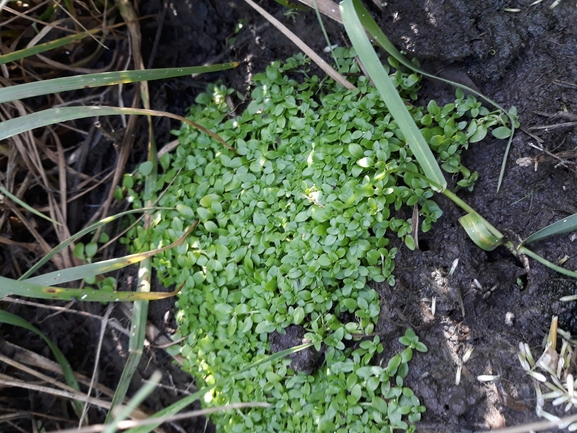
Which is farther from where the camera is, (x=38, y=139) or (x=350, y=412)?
(x=38, y=139)

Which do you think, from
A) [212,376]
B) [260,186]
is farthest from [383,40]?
[212,376]

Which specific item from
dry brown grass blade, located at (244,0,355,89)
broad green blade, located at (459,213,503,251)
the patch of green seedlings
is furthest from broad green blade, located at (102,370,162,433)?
dry brown grass blade, located at (244,0,355,89)

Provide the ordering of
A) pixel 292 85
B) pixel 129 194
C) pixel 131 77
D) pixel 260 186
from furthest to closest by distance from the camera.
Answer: pixel 129 194 → pixel 292 85 → pixel 260 186 → pixel 131 77

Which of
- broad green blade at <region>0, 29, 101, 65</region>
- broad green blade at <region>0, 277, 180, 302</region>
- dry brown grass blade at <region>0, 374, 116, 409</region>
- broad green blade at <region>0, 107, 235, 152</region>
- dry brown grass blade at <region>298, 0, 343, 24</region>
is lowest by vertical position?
dry brown grass blade at <region>0, 374, 116, 409</region>

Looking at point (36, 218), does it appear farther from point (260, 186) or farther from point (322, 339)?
point (322, 339)

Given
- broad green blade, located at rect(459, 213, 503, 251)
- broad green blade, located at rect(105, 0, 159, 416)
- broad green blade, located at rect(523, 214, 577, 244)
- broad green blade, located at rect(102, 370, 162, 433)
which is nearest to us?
broad green blade, located at rect(102, 370, 162, 433)

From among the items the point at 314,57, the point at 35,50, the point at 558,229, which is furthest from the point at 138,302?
the point at 558,229

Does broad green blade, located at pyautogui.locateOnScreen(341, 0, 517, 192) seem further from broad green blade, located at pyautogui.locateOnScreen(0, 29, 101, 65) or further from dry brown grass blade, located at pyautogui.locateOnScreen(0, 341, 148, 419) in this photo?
dry brown grass blade, located at pyautogui.locateOnScreen(0, 341, 148, 419)
